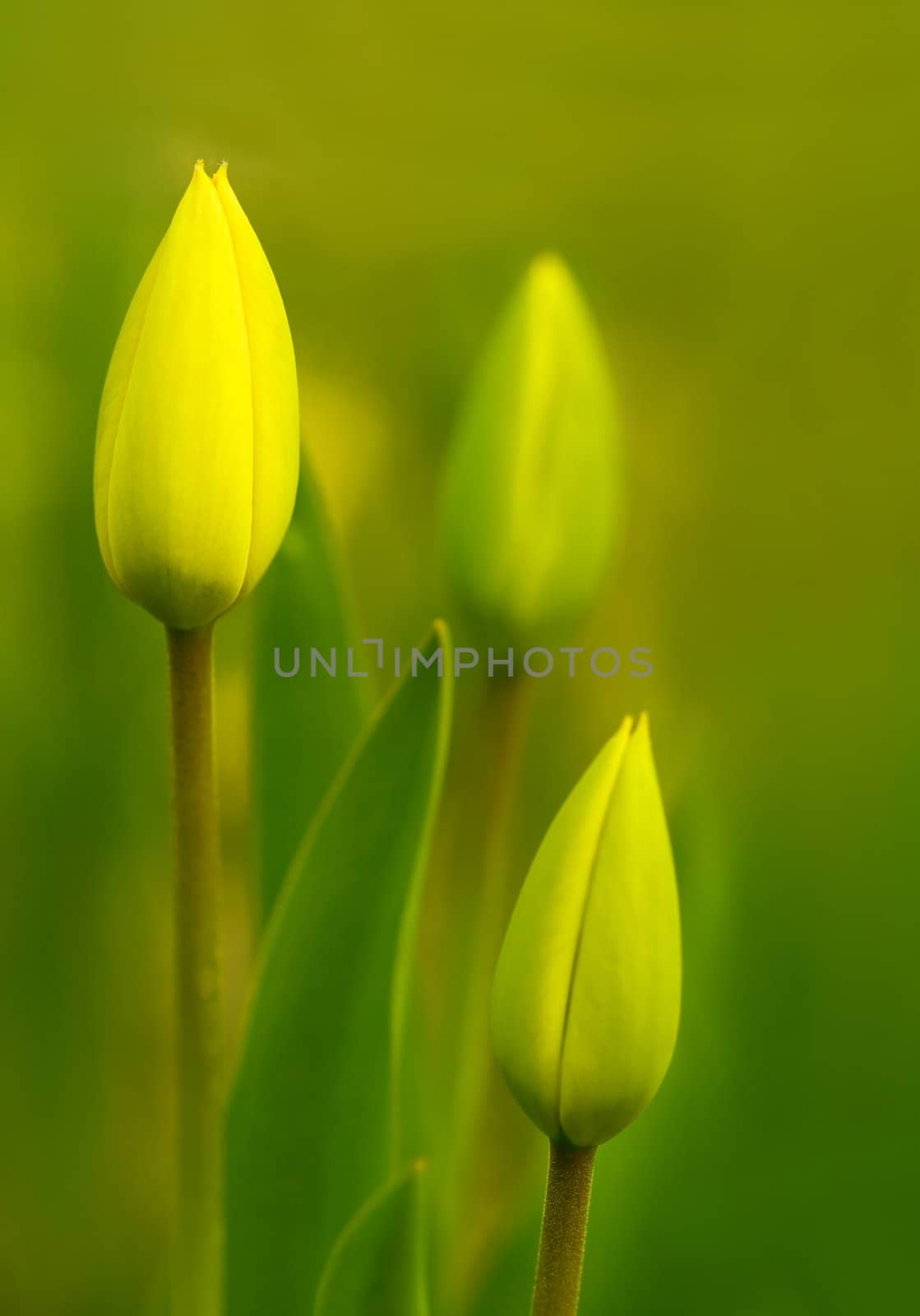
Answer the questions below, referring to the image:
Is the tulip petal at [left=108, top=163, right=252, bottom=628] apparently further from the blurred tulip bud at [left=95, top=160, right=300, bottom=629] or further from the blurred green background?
the blurred green background

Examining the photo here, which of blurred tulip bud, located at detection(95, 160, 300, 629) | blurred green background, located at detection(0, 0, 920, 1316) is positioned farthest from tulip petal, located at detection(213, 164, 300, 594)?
blurred green background, located at detection(0, 0, 920, 1316)

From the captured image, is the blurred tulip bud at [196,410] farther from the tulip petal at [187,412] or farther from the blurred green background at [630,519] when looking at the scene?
the blurred green background at [630,519]

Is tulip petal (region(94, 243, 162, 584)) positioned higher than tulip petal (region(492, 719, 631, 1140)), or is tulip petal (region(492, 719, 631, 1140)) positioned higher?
tulip petal (region(94, 243, 162, 584))

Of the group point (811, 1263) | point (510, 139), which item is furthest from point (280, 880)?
point (510, 139)

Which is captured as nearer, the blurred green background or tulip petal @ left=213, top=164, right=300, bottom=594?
tulip petal @ left=213, top=164, right=300, bottom=594

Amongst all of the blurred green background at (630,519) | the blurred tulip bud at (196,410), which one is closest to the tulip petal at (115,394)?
the blurred tulip bud at (196,410)

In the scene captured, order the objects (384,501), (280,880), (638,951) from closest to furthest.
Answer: (638,951), (280,880), (384,501)

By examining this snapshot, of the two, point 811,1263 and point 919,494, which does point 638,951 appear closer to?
point 811,1263
